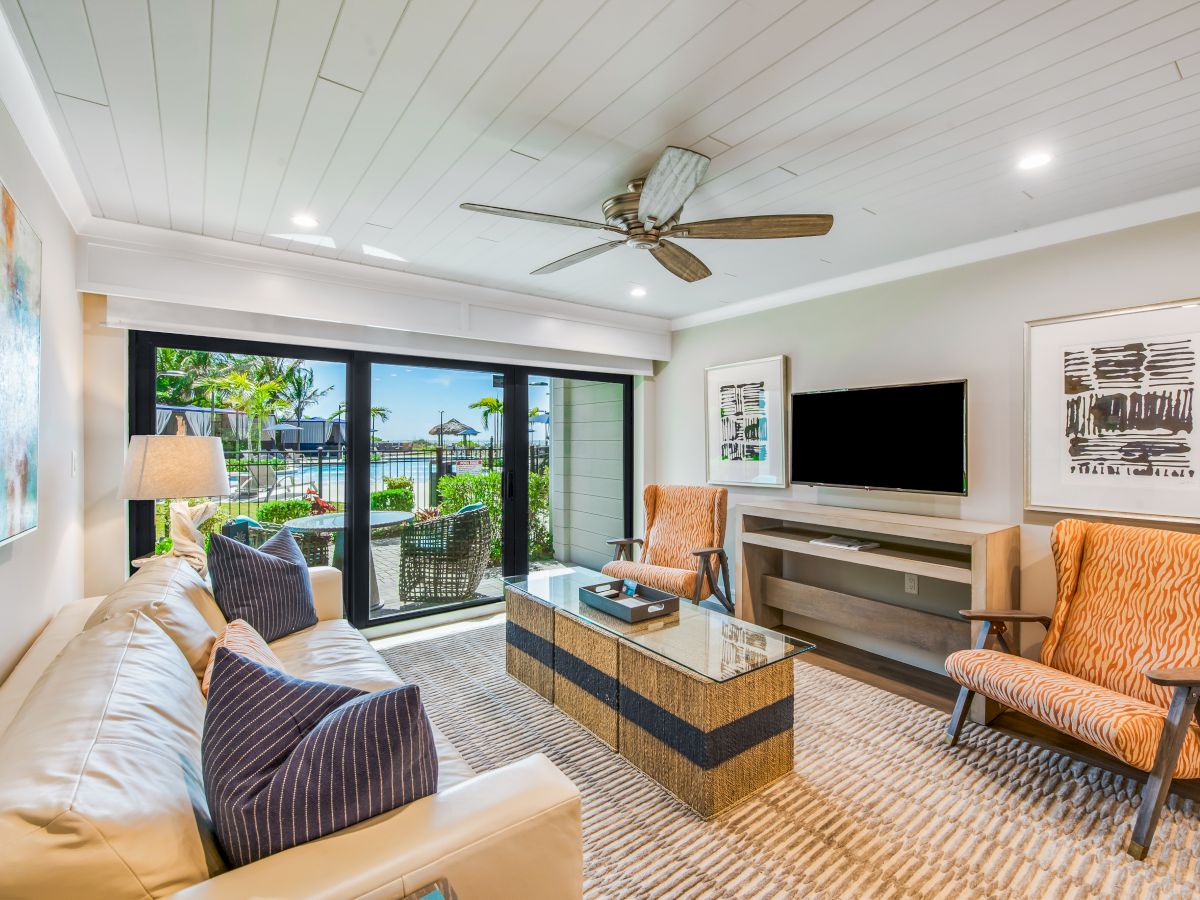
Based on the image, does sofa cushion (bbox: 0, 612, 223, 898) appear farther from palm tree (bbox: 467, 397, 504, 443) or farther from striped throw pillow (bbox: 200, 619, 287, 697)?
palm tree (bbox: 467, 397, 504, 443)

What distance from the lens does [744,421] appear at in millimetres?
4469

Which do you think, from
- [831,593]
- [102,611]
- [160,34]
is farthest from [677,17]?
[831,593]

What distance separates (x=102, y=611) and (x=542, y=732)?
177cm

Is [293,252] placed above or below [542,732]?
above

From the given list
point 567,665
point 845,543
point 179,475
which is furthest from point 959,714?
point 179,475

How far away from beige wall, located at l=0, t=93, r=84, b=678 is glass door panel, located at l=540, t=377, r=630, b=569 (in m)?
2.80

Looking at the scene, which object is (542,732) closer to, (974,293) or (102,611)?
(102,611)

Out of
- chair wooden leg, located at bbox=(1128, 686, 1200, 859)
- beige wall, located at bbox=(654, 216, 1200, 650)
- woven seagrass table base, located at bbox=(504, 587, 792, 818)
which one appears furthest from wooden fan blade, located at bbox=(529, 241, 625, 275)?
chair wooden leg, located at bbox=(1128, 686, 1200, 859)

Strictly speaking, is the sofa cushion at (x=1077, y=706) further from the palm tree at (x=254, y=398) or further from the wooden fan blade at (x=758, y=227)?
the palm tree at (x=254, y=398)

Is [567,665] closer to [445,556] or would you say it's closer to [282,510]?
[445,556]

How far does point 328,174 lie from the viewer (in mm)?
2336

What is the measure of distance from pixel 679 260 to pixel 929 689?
2.67 metres

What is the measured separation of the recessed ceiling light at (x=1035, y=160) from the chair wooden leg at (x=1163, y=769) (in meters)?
1.95

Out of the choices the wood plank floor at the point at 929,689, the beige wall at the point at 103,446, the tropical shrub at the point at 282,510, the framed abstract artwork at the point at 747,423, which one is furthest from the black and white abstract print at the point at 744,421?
the beige wall at the point at 103,446
